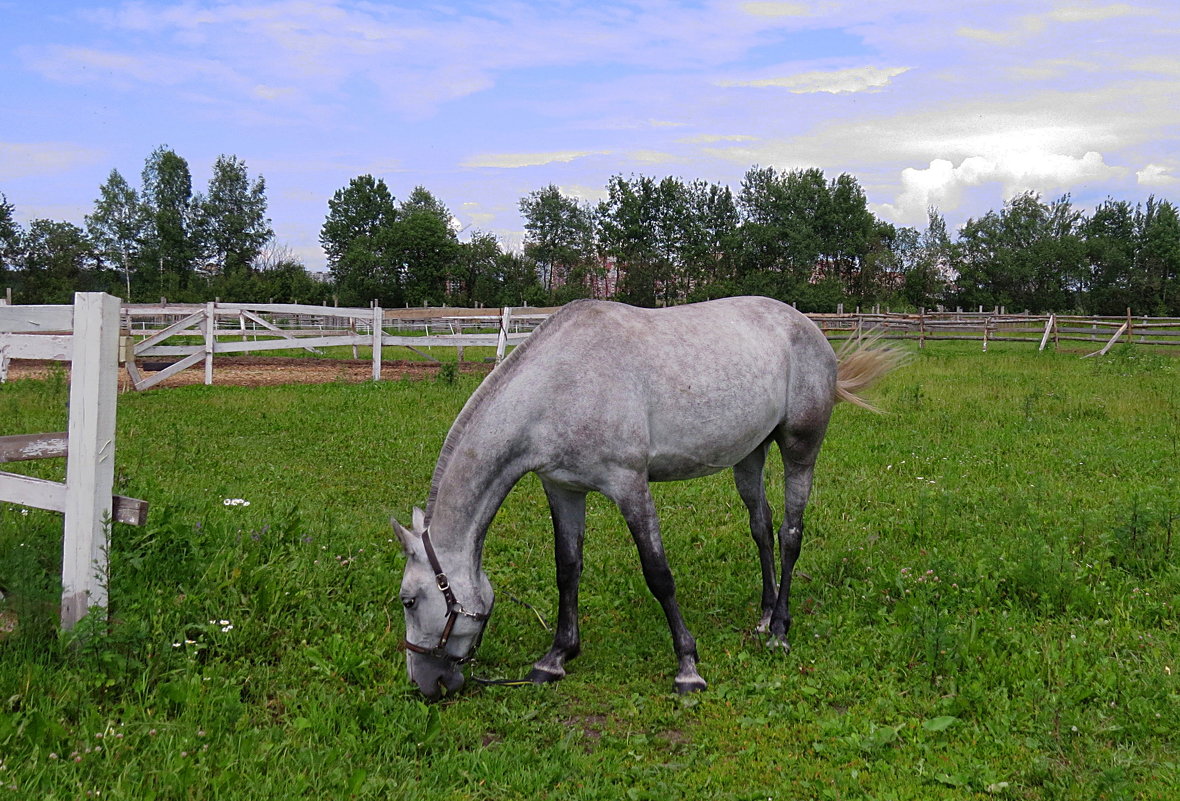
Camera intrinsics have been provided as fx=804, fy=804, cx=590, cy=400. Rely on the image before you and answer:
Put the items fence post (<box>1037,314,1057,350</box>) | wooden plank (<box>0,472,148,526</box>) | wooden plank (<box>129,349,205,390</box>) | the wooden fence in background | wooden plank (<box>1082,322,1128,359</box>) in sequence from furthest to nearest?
fence post (<box>1037,314,1057,350</box>), the wooden fence in background, wooden plank (<box>1082,322,1128,359</box>), wooden plank (<box>129,349,205,390</box>), wooden plank (<box>0,472,148,526</box>)

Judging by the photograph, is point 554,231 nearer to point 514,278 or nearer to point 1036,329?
point 514,278

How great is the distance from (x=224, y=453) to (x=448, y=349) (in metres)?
16.0

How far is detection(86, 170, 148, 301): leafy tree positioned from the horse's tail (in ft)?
253

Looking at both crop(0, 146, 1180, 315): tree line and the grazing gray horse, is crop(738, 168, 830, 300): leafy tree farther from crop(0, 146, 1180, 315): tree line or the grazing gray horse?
the grazing gray horse

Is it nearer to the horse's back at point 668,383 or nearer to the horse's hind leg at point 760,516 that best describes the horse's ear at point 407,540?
the horse's back at point 668,383

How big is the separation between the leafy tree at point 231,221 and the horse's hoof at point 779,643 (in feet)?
238

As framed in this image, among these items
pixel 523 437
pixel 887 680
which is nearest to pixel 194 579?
pixel 523 437

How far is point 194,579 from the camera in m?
4.32

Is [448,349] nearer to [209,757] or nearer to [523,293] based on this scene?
[209,757]

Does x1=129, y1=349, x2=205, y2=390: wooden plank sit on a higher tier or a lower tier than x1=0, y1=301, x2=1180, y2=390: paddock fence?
lower

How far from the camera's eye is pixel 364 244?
66.4 meters

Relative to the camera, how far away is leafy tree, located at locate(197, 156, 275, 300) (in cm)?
7100

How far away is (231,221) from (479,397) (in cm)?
7512

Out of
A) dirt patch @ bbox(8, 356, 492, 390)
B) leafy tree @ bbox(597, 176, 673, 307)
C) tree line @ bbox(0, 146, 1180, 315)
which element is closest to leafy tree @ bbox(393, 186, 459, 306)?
tree line @ bbox(0, 146, 1180, 315)
